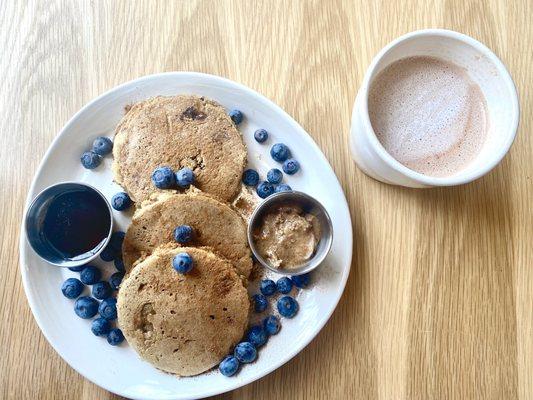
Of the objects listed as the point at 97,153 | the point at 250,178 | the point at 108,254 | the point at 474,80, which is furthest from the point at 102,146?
the point at 474,80

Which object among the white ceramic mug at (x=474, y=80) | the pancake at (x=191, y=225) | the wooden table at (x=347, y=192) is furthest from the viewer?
the wooden table at (x=347, y=192)

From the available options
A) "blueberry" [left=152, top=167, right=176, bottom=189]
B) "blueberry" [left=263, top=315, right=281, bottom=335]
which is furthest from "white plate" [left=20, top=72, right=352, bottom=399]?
"blueberry" [left=152, top=167, right=176, bottom=189]

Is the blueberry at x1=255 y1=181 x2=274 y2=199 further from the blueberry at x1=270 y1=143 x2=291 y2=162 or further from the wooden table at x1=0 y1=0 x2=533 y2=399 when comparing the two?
the wooden table at x1=0 y1=0 x2=533 y2=399

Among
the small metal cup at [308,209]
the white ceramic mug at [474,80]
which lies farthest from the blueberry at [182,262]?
the white ceramic mug at [474,80]

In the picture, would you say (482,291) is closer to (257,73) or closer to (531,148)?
(531,148)

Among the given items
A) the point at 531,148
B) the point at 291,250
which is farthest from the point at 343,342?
the point at 531,148

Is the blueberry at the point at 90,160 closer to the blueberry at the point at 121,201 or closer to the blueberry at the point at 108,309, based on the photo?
the blueberry at the point at 121,201
